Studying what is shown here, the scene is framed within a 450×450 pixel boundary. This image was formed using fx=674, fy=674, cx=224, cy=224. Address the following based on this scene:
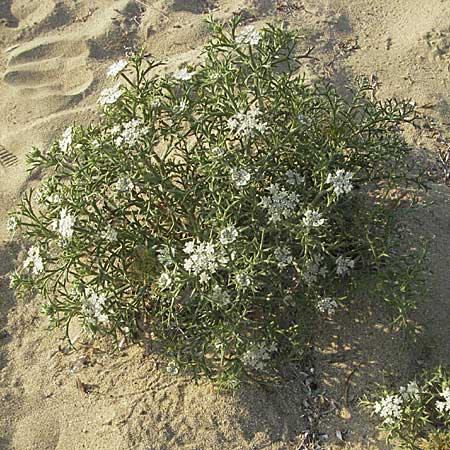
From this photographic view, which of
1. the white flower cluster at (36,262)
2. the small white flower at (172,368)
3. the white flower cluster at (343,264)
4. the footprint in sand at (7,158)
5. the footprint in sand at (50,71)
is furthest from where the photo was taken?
the footprint in sand at (50,71)

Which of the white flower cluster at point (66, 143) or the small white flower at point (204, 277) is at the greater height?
the white flower cluster at point (66, 143)

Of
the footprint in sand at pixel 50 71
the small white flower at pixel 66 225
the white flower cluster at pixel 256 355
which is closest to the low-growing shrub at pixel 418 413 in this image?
A: the white flower cluster at pixel 256 355

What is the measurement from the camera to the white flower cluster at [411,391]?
3.17 metres

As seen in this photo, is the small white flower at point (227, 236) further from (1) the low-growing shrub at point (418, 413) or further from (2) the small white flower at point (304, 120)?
(1) the low-growing shrub at point (418, 413)

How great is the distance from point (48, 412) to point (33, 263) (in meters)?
→ 0.87

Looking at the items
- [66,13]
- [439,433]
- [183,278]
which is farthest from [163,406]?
[66,13]

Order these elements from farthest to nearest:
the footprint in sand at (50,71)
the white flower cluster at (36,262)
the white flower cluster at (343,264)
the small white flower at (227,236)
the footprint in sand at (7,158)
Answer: the footprint in sand at (50,71)
the footprint in sand at (7,158)
the white flower cluster at (343,264)
the white flower cluster at (36,262)
the small white flower at (227,236)

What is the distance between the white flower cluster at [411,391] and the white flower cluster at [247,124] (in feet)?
4.55

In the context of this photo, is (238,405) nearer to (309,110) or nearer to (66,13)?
(309,110)

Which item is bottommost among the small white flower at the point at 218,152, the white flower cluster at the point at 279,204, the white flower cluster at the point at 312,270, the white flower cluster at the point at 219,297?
the white flower cluster at the point at 312,270

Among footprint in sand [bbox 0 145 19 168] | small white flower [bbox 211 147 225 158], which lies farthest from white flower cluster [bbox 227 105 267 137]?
footprint in sand [bbox 0 145 19 168]

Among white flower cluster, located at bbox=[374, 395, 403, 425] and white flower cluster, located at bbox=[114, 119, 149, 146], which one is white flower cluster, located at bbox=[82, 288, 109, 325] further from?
white flower cluster, located at bbox=[374, 395, 403, 425]

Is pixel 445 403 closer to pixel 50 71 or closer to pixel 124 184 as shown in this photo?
pixel 124 184

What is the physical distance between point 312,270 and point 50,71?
2.98 m
